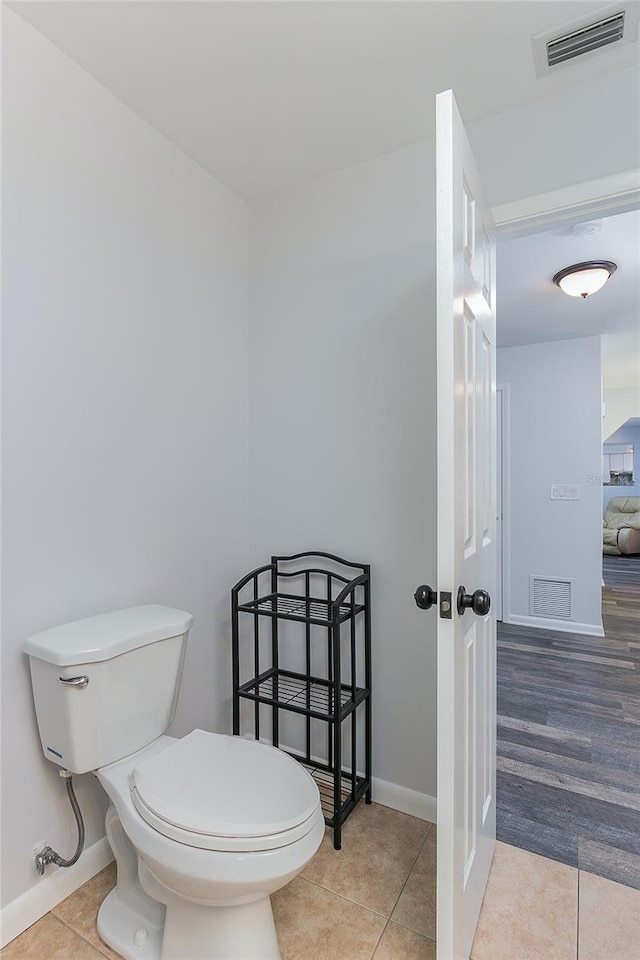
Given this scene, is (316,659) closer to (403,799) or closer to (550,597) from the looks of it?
(403,799)

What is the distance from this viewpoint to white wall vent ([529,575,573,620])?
409cm

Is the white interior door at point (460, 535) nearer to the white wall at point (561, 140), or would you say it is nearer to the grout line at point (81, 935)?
the white wall at point (561, 140)

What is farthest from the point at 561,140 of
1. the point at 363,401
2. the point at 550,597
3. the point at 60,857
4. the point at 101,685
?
the point at 550,597

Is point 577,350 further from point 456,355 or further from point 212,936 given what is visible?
point 212,936

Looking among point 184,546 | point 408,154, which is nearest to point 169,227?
point 408,154

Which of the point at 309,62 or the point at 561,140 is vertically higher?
the point at 309,62

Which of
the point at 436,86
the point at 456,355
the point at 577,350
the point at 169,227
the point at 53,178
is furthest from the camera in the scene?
the point at 577,350

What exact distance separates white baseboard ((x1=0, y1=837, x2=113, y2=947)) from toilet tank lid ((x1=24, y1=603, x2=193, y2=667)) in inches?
26.0

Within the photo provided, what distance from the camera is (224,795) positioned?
1202 mm

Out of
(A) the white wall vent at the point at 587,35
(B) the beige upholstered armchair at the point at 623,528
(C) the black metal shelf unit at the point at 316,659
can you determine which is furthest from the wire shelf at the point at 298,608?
(B) the beige upholstered armchair at the point at 623,528

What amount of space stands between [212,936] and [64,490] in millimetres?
1190

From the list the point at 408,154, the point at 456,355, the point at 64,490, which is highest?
the point at 408,154

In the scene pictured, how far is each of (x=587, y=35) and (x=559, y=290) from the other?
1.97m

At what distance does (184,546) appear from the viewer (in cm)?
187
